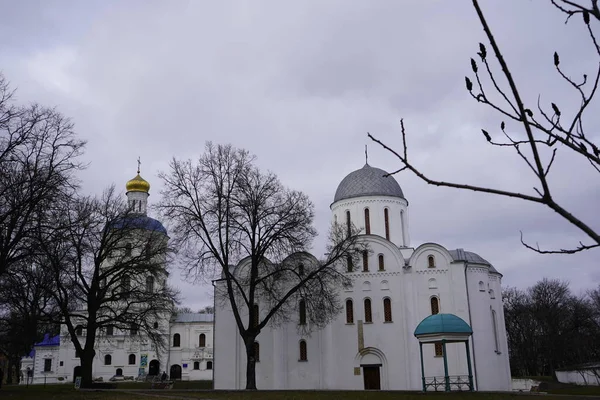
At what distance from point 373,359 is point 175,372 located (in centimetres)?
3199

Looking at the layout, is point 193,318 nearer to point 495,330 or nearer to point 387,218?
point 387,218

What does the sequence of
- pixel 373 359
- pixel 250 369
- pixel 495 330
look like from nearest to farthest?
pixel 250 369 < pixel 373 359 < pixel 495 330

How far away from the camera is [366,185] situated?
146ft

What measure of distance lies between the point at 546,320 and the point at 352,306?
32436mm

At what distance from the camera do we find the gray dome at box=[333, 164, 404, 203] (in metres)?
44.0

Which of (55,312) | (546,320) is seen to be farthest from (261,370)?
(546,320)

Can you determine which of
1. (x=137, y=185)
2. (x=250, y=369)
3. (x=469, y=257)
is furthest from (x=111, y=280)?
(x=137, y=185)

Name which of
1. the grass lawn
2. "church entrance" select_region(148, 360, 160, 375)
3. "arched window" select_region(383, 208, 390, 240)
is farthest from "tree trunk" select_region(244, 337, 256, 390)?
"church entrance" select_region(148, 360, 160, 375)

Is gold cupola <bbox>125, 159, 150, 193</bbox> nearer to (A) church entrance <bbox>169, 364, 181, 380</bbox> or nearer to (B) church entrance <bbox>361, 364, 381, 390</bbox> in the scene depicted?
(A) church entrance <bbox>169, 364, 181, 380</bbox>

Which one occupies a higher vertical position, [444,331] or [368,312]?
[368,312]

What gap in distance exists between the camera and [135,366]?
5978cm

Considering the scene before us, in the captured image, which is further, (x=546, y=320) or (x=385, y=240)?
(x=546, y=320)

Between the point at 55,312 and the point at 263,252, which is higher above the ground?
the point at 263,252

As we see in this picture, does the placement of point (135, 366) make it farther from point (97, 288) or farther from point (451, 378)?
point (451, 378)
